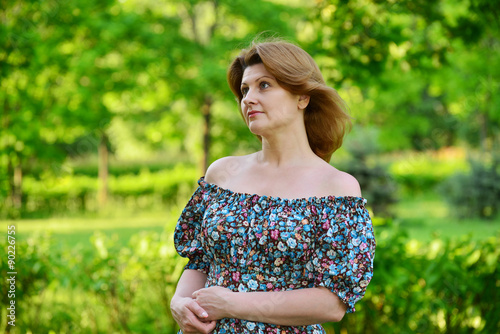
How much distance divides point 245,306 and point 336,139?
2.42ft

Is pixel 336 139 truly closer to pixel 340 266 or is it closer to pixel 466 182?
pixel 340 266

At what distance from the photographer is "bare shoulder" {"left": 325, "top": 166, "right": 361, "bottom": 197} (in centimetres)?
188

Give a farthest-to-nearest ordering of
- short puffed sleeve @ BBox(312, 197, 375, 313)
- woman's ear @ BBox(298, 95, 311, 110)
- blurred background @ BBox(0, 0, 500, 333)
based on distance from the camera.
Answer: blurred background @ BBox(0, 0, 500, 333) < woman's ear @ BBox(298, 95, 311, 110) < short puffed sleeve @ BBox(312, 197, 375, 313)

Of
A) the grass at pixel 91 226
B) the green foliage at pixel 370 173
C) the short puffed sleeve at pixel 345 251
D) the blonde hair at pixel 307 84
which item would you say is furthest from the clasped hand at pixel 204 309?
the green foliage at pixel 370 173

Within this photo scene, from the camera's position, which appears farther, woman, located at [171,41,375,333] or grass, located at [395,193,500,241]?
grass, located at [395,193,500,241]

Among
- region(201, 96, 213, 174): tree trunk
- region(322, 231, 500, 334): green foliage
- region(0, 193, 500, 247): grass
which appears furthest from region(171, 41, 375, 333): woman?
region(201, 96, 213, 174): tree trunk

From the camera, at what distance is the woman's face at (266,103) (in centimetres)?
192

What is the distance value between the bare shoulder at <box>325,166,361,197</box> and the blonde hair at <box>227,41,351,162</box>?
261 millimetres

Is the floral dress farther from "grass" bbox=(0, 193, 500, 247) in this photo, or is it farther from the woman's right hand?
"grass" bbox=(0, 193, 500, 247)

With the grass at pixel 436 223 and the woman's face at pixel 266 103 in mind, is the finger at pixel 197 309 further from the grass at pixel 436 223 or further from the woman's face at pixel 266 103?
the grass at pixel 436 223

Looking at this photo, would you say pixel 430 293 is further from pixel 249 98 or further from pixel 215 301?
pixel 249 98

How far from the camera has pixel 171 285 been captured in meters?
3.96

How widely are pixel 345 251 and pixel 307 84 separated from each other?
1.94ft

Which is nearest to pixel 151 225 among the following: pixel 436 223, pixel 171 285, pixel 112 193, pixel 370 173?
pixel 112 193
